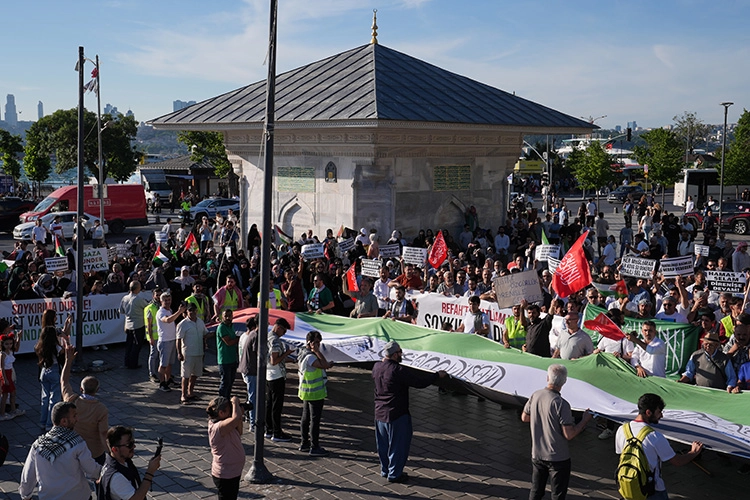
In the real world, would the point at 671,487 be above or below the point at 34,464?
below

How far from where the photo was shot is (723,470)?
973 cm

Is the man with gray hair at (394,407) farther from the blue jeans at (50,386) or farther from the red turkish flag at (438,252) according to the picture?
the red turkish flag at (438,252)

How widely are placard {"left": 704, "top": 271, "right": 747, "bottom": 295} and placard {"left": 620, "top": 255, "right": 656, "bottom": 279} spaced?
59.0 inches

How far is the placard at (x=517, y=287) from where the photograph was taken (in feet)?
43.8

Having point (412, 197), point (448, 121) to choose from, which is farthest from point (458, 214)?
point (448, 121)

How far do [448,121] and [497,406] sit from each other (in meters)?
11.3

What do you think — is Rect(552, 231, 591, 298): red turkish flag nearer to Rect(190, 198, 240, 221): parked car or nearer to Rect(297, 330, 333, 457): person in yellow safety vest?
Rect(297, 330, 333, 457): person in yellow safety vest

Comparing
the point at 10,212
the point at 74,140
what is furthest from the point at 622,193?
the point at 10,212

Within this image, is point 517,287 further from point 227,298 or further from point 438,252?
point 227,298

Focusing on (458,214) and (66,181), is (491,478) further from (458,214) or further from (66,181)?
(66,181)

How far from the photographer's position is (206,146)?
193ft

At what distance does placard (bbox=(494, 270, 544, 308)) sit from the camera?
1335 cm

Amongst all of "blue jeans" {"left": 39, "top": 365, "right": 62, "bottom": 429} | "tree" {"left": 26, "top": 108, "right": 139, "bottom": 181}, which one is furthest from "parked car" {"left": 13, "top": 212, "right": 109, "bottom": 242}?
"blue jeans" {"left": 39, "top": 365, "right": 62, "bottom": 429}

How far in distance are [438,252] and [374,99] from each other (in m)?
5.70
